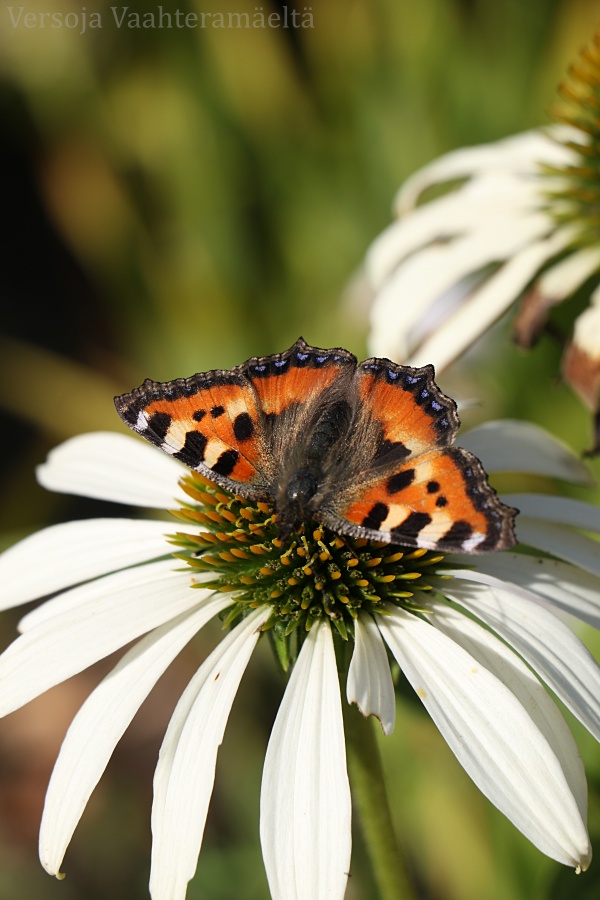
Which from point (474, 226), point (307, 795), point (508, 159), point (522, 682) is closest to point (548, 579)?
point (522, 682)

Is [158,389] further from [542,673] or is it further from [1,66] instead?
[1,66]

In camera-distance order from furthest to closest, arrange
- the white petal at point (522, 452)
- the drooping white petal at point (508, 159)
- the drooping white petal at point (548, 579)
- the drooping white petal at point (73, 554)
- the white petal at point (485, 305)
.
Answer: the drooping white petal at point (508, 159)
the white petal at point (485, 305)
the white petal at point (522, 452)
the drooping white petal at point (73, 554)
the drooping white petal at point (548, 579)

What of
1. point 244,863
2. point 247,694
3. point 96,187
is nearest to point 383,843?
point 244,863

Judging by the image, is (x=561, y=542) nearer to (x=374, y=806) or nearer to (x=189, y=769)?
(x=374, y=806)

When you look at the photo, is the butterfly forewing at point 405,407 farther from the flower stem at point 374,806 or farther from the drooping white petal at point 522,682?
the flower stem at point 374,806

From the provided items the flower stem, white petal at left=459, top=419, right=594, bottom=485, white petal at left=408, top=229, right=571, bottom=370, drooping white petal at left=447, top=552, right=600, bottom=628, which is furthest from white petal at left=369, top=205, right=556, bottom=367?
the flower stem

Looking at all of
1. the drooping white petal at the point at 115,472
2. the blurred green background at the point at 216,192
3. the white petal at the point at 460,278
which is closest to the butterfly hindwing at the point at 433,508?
the drooping white petal at the point at 115,472

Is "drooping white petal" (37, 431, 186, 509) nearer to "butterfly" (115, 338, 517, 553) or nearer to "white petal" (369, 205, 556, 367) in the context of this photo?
"butterfly" (115, 338, 517, 553)
